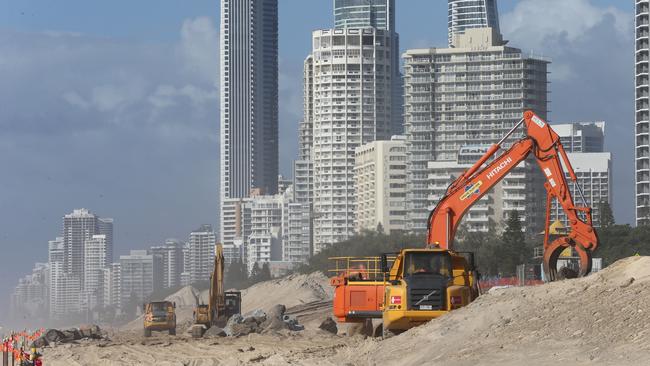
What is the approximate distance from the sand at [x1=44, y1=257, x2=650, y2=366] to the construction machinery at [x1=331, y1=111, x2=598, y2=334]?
1191 millimetres

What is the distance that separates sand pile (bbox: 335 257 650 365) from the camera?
30125 millimetres

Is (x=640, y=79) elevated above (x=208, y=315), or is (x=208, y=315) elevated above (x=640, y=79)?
(x=640, y=79)

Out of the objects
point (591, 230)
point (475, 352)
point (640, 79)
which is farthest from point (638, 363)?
point (640, 79)

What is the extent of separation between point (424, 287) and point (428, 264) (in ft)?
2.91

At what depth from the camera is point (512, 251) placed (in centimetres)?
13262

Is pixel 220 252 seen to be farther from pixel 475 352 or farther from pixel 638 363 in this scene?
pixel 638 363

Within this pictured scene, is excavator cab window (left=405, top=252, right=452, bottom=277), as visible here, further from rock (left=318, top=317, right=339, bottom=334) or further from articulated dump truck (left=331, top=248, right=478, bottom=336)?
rock (left=318, top=317, right=339, bottom=334)

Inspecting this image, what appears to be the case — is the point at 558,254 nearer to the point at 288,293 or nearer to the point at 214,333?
the point at 214,333

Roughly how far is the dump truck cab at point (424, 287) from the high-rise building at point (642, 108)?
5270 inches

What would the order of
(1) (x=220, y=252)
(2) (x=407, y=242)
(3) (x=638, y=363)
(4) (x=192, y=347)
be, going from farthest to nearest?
1. (2) (x=407, y=242)
2. (1) (x=220, y=252)
3. (4) (x=192, y=347)
4. (3) (x=638, y=363)

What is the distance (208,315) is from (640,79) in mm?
106358

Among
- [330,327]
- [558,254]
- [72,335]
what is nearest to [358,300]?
[558,254]

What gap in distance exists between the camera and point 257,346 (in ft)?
160

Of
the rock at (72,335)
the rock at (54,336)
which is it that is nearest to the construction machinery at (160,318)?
the rock at (72,335)
